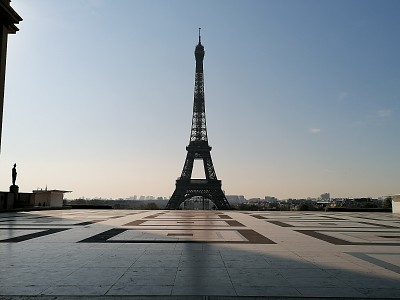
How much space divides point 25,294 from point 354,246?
8.24m

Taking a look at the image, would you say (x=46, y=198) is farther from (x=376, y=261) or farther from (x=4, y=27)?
(x=376, y=261)

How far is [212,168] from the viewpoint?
68.3 m

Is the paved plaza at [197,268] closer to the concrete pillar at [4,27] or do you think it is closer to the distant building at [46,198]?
the concrete pillar at [4,27]

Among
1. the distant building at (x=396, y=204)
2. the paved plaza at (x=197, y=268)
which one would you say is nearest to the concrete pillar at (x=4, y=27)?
the paved plaza at (x=197, y=268)

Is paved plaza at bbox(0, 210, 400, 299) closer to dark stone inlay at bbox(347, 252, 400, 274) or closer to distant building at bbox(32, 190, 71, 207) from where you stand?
dark stone inlay at bbox(347, 252, 400, 274)

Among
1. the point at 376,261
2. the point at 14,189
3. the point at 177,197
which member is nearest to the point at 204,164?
the point at 177,197

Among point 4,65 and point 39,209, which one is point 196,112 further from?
point 4,65

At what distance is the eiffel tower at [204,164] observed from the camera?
63.8 m

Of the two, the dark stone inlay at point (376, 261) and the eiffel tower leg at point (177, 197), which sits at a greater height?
the eiffel tower leg at point (177, 197)

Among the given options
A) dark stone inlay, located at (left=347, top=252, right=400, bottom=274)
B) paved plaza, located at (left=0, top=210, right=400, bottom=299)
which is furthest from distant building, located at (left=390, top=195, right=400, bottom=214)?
dark stone inlay, located at (left=347, top=252, right=400, bottom=274)

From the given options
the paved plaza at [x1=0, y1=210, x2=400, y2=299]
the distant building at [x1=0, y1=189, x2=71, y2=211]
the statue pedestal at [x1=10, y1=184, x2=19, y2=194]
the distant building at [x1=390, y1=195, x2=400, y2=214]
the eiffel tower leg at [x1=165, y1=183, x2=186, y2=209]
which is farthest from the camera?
the eiffel tower leg at [x1=165, y1=183, x2=186, y2=209]

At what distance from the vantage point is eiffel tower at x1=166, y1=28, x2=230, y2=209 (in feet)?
209

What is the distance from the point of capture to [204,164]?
69.9 metres

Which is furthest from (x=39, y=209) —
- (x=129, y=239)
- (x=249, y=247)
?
(x=249, y=247)
